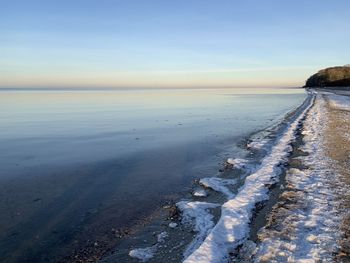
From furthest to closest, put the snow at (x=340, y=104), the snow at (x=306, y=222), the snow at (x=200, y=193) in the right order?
the snow at (x=340, y=104) → the snow at (x=200, y=193) → the snow at (x=306, y=222)

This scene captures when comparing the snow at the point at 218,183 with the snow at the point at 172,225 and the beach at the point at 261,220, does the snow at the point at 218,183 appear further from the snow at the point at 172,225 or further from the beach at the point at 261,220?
the snow at the point at 172,225

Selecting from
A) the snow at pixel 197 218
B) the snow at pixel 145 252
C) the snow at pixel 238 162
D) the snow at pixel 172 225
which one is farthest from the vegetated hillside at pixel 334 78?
the snow at pixel 145 252

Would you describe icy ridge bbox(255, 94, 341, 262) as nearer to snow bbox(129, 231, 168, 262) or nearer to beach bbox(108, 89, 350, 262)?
beach bbox(108, 89, 350, 262)

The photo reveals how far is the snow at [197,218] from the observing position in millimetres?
6004

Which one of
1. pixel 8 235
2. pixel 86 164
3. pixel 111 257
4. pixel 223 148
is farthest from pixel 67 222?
pixel 223 148

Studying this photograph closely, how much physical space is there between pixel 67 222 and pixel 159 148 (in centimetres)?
847

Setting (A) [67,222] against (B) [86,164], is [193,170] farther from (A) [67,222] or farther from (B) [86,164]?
(A) [67,222]

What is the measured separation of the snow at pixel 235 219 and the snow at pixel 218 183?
0.29 ft

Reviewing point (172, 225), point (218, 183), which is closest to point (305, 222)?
point (172, 225)

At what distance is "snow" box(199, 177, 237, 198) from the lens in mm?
8953

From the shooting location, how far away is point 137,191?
9336 mm

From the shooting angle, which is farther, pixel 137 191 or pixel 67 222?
pixel 137 191

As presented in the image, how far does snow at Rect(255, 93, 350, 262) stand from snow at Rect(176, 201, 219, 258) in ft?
3.87

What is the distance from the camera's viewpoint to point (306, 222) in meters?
6.18
